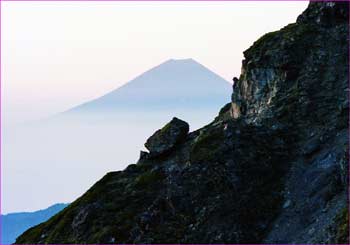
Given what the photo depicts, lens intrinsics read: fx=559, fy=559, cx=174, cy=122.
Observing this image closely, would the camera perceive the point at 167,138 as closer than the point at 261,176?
No

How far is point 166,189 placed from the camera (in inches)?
2382

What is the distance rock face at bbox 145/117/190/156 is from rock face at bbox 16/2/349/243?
23 cm

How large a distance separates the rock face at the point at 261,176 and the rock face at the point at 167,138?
23 cm

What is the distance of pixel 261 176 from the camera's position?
191 feet

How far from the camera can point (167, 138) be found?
73938 millimetres

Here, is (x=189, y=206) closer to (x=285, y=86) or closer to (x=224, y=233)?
(x=224, y=233)

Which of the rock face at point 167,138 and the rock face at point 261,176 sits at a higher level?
the rock face at point 167,138

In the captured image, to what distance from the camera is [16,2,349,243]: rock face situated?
5225 centimetres

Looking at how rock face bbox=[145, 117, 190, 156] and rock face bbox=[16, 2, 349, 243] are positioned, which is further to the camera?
rock face bbox=[145, 117, 190, 156]

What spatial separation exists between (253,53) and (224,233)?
3698 centimetres

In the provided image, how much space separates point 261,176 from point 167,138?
19.0 m

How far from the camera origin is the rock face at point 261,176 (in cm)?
5225

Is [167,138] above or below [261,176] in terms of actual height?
above

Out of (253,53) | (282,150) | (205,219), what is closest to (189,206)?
(205,219)
